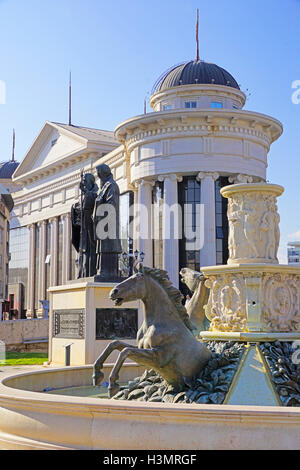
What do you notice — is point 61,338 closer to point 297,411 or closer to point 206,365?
point 206,365

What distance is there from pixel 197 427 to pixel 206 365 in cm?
216

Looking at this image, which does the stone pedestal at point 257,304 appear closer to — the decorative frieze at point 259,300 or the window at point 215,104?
the decorative frieze at point 259,300

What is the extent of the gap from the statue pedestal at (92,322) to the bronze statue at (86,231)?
0.80 metres

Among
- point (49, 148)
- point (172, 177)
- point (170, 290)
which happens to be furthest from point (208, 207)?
point (170, 290)

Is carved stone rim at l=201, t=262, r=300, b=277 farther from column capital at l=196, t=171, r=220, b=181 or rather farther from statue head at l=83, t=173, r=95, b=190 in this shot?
column capital at l=196, t=171, r=220, b=181

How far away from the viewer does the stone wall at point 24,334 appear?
3066cm

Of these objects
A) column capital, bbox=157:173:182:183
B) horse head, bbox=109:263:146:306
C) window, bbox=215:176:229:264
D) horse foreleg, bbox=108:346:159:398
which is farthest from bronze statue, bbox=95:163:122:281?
window, bbox=215:176:229:264

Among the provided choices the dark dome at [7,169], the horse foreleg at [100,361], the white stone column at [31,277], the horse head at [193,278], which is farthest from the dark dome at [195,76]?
the dark dome at [7,169]

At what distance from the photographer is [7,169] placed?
91812mm

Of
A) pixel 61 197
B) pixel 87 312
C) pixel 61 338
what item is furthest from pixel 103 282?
pixel 61 197
